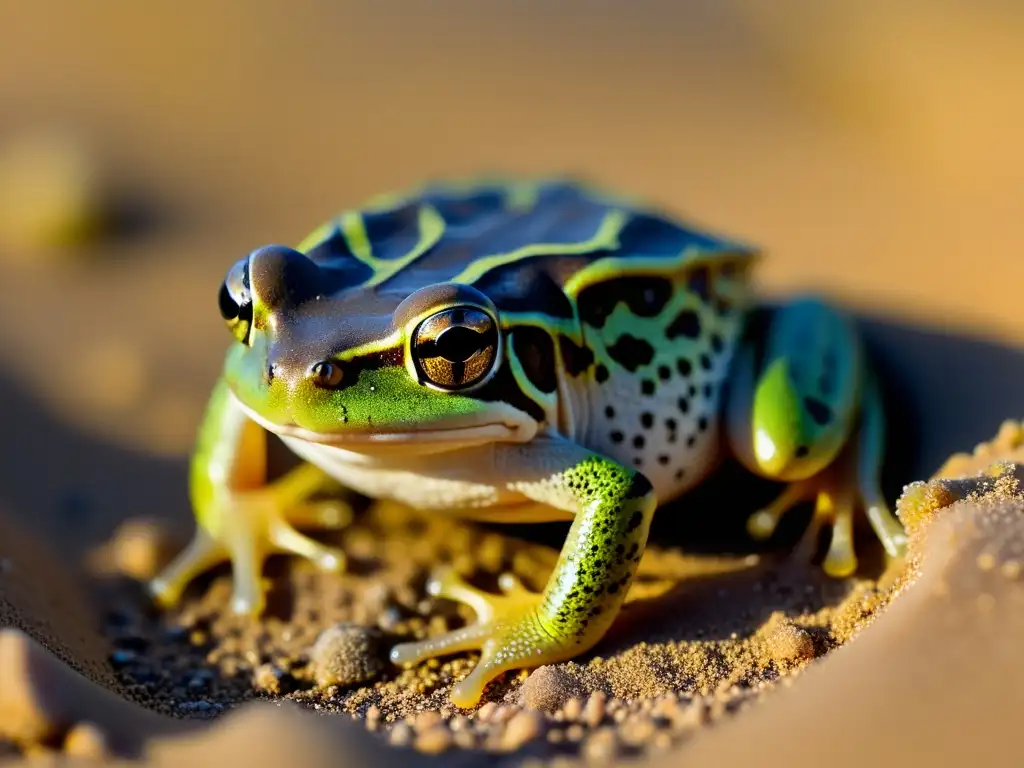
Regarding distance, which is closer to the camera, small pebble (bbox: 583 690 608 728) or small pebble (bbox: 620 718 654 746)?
small pebble (bbox: 620 718 654 746)

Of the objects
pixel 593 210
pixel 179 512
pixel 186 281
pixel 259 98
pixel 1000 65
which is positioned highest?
pixel 1000 65

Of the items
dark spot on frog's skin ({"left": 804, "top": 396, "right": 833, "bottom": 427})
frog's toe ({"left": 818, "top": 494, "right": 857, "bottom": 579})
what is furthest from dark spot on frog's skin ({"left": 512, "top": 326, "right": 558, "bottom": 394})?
frog's toe ({"left": 818, "top": 494, "right": 857, "bottom": 579})

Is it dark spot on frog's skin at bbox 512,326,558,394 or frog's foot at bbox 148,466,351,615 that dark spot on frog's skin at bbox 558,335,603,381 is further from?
frog's foot at bbox 148,466,351,615

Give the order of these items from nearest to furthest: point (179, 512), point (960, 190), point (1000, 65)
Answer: point (179, 512), point (960, 190), point (1000, 65)

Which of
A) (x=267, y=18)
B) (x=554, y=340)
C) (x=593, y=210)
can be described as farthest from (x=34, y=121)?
(x=554, y=340)

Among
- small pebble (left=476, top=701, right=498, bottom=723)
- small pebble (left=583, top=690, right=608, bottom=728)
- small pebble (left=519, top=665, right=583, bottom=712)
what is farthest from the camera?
small pebble (left=519, top=665, right=583, bottom=712)

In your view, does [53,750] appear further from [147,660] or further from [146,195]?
[146,195]

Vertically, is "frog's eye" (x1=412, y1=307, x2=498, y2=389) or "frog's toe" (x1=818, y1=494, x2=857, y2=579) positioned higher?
"frog's eye" (x1=412, y1=307, x2=498, y2=389)
